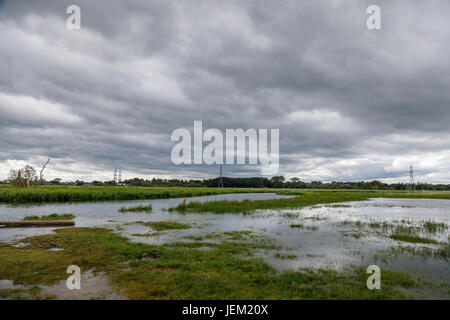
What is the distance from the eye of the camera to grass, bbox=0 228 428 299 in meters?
7.89

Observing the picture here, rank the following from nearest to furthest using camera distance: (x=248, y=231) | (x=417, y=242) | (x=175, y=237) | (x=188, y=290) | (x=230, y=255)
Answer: (x=188, y=290)
(x=230, y=255)
(x=417, y=242)
(x=175, y=237)
(x=248, y=231)

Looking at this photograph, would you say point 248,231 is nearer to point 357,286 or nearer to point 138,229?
point 138,229

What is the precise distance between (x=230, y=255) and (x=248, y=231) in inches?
293

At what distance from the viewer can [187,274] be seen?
948cm

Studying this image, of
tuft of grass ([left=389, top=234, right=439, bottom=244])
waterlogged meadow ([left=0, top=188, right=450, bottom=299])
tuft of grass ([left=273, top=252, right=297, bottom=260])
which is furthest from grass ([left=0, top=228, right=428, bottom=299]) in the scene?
tuft of grass ([left=389, top=234, right=439, bottom=244])

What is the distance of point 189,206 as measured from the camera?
3975cm

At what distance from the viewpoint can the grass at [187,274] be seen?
311 inches

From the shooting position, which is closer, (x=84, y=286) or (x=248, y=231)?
(x=84, y=286)

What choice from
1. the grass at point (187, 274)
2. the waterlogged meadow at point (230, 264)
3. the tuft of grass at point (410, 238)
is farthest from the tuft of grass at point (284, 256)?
the tuft of grass at point (410, 238)

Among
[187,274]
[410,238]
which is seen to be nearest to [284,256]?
[187,274]

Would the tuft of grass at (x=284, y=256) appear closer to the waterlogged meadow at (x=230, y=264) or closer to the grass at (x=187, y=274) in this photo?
the waterlogged meadow at (x=230, y=264)

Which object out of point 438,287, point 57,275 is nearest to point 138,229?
point 57,275

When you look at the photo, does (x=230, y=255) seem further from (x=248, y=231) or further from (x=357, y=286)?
(x=248, y=231)

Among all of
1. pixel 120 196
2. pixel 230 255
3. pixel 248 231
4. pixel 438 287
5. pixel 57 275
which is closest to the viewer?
pixel 438 287
